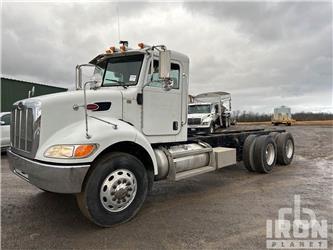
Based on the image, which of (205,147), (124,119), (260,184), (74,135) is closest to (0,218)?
(74,135)

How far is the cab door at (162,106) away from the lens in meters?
4.66

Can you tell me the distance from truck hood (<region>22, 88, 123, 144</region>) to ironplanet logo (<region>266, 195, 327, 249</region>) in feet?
9.05

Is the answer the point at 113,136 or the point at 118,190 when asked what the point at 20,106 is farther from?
the point at 118,190

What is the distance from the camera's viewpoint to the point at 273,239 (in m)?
3.46

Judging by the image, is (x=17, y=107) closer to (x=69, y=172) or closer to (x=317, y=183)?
(x=69, y=172)

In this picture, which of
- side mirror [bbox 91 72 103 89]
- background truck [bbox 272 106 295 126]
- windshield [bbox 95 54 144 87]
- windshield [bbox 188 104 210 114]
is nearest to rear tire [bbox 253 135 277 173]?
windshield [bbox 95 54 144 87]

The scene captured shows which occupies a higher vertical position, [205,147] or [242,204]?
[205,147]

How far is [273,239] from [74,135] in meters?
2.85

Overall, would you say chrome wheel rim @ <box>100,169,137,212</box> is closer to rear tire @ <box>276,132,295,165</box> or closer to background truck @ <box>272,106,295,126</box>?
rear tire @ <box>276,132,295,165</box>

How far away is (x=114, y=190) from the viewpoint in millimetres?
3758

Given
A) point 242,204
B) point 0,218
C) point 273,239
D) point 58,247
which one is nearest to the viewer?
point 58,247

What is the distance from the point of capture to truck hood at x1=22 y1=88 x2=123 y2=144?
361 cm

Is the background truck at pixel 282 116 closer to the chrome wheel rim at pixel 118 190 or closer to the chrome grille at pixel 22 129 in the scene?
the chrome wheel rim at pixel 118 190

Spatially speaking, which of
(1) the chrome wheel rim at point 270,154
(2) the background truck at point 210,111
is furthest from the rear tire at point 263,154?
(2) the background truck at point 210,111
